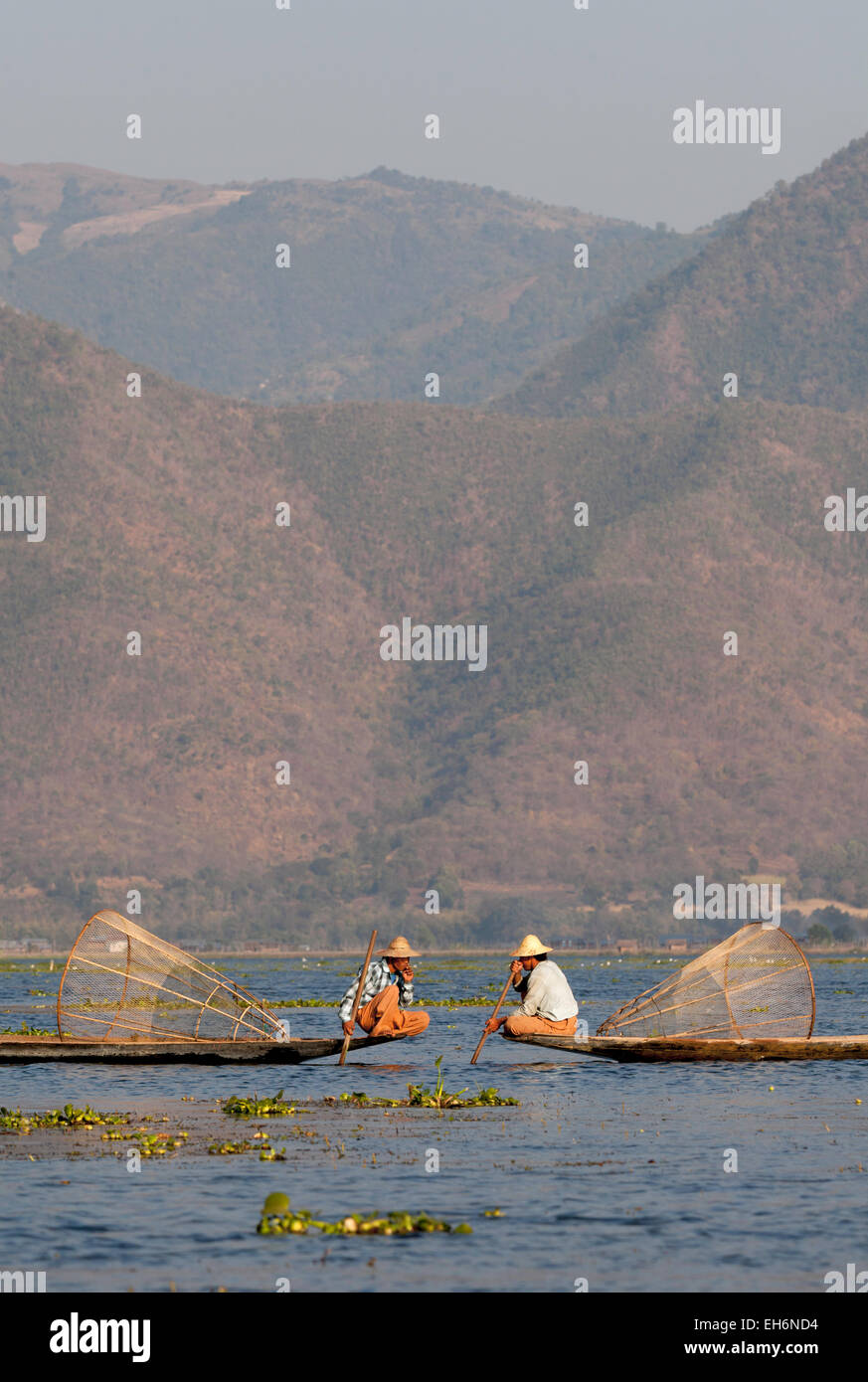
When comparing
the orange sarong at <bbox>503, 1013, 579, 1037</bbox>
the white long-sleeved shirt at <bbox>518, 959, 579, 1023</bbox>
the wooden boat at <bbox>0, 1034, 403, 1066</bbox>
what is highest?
the white long-sleeved shirt at <bbox>518, 959, 579, 1023</bbox>

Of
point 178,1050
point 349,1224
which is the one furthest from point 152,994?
point 349,1224

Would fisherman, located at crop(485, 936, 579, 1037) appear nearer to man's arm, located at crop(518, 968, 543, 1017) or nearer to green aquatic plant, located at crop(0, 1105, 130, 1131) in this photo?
man's arm, located at crop(518, 968, 543, 1017)

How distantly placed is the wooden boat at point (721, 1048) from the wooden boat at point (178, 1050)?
3.79 m

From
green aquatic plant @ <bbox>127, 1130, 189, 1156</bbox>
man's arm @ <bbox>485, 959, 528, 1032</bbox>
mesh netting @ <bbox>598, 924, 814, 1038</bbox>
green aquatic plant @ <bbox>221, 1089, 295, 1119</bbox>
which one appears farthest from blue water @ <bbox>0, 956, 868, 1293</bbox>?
man's arm @ <bbox>485, 959, 528, 1032</bbox>

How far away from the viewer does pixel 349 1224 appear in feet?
79.2

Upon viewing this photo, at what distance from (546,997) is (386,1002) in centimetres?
333

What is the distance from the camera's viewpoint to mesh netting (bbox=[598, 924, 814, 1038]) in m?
41.1

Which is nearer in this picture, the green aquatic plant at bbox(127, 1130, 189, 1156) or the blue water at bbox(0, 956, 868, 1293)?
the blue water at bbox(0, 956, 868, 1293)

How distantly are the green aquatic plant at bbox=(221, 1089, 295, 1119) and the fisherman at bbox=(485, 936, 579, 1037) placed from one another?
5270 mm

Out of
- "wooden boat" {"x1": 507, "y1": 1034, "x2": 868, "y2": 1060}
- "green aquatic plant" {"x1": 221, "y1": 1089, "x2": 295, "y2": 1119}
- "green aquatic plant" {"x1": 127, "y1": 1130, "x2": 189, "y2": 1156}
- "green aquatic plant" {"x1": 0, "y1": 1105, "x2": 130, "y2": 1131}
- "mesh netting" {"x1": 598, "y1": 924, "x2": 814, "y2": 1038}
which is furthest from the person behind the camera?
"mesh netting" {"x1": 598, "y1": 924, "x2": 814, "y2": 1038}
